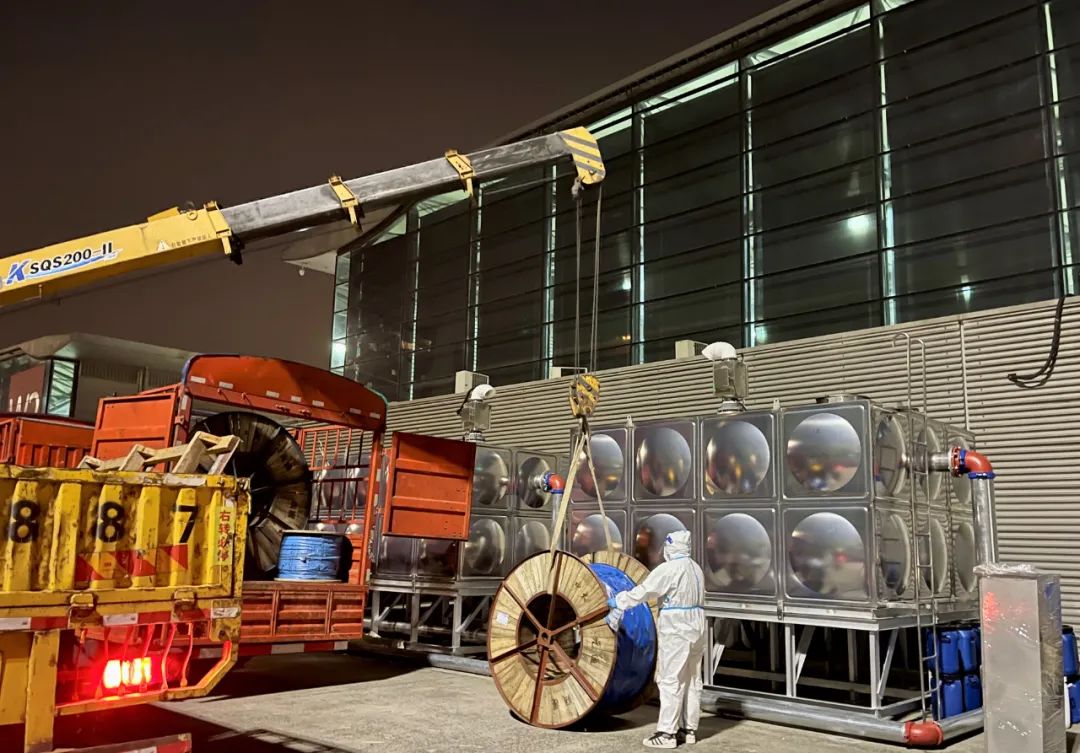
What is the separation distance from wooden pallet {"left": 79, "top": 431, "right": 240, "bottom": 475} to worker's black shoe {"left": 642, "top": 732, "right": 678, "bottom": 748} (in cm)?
494

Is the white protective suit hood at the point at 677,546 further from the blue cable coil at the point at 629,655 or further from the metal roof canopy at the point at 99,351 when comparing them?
the metal roof canopy at the point at 99,351

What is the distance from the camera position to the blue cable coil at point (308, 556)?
11.6 m

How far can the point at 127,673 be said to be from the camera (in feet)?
19.8

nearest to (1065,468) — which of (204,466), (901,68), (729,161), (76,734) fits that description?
(901,68)

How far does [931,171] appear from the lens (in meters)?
17.3

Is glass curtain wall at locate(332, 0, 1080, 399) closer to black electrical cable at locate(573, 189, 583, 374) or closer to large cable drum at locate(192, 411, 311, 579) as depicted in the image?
black electrical cable at locate(573, 189, 583, 374)

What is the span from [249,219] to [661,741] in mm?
7412

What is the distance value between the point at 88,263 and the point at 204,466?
2.96 m

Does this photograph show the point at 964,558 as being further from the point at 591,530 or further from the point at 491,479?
the point at 491,479

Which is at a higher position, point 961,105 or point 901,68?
point 901,68

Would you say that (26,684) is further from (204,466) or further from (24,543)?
(204,466)

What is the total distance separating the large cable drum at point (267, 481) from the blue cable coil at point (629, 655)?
5.39 m

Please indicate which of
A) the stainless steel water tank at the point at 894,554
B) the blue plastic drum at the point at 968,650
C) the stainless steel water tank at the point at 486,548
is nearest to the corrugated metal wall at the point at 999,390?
the blue plastic drum at the point at 968,650

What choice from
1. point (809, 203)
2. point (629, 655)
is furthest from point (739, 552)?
point (809, 203)
